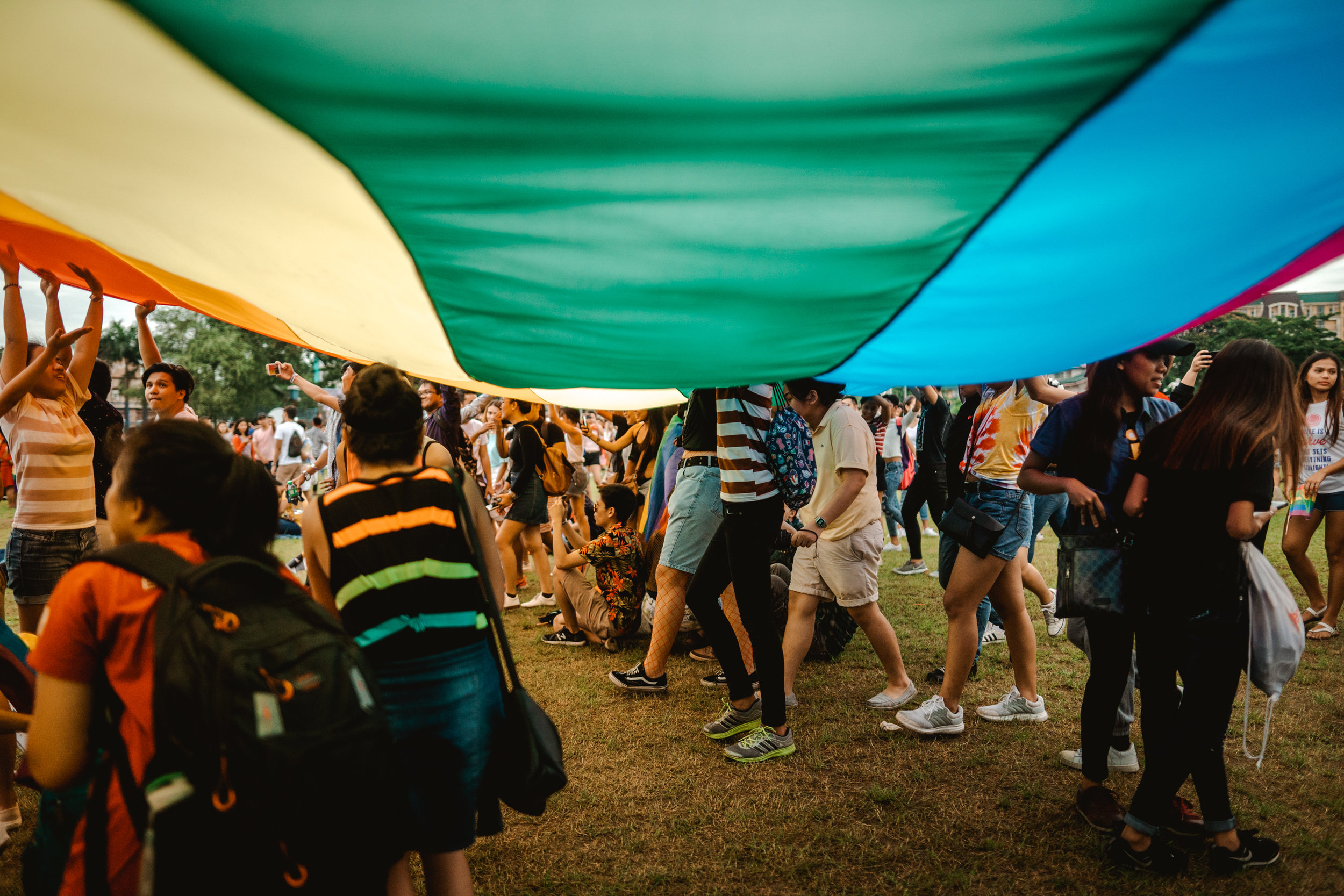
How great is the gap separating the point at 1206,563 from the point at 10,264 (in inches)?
186

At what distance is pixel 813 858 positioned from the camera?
9.69ft

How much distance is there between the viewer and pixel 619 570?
216 inches

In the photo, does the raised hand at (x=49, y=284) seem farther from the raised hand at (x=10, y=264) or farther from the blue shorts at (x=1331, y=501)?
the blue shorts at (x=1331, y=501)

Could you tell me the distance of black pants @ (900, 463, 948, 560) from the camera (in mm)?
6672

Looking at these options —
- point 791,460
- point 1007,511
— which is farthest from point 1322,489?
point 791,460

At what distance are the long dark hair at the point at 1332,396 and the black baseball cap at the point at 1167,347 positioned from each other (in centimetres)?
347

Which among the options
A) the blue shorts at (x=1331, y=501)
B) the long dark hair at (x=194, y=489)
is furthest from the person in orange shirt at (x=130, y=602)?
the blue shorts at (x=1331, y=501)

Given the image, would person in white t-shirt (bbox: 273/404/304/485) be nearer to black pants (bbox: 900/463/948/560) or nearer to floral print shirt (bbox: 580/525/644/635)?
floral print shirt (bbox: 580/525/644/635)

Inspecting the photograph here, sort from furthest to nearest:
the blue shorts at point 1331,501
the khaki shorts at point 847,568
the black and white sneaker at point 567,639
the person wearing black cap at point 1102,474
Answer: the black and white sneaker at point 567,639 → the blue shorts at point 1331,501 → the khaki shorts at point 847,568 → the person wearing black cap at point 1102,474

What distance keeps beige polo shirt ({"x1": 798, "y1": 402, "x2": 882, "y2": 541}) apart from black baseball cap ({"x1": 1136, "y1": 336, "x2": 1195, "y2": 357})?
4.33 feet

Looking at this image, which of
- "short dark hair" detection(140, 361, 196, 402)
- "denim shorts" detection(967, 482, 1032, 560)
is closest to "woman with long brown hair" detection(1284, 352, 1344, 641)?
"denim shorts" detection(967, 482, 1032, 560)

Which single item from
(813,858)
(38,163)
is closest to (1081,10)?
(38,163)

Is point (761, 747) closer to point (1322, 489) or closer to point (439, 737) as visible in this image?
point (439, 737)

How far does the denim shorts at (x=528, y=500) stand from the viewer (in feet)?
21.8
